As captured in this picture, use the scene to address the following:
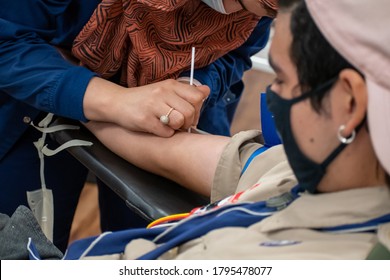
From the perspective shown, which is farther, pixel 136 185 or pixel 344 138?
pixel 136 185

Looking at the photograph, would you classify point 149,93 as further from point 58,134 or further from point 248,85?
point 248,85

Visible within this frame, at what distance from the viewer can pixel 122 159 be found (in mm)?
1282

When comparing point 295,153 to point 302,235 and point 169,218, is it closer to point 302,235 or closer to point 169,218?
point 302,235

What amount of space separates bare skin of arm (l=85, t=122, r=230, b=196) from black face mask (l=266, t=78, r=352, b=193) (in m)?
0.34

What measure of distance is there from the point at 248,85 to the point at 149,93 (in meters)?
2.08

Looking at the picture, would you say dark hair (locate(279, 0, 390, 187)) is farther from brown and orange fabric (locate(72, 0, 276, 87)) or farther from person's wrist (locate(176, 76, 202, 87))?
person's wrist (locate(176, 76, 202, 87))

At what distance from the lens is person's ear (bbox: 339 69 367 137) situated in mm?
745

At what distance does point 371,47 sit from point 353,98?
0.21 feet

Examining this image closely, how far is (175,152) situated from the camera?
4.04 feet

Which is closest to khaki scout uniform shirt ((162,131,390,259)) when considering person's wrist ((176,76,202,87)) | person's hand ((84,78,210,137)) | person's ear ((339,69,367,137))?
person's ear ((339,69,367,137))

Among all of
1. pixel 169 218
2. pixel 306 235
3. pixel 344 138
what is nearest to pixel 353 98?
pixel 344 138

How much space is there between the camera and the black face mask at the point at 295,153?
83cm

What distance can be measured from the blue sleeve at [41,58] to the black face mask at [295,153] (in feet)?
1.73

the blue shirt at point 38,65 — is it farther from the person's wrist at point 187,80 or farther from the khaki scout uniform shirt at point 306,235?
the khaki scout uniform shirt at point 306,235
